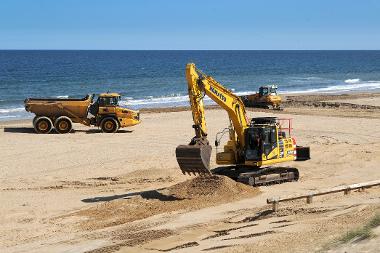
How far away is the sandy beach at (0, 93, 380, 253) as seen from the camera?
46.7 ft

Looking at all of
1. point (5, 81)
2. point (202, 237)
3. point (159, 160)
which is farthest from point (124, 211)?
point (5, 81)

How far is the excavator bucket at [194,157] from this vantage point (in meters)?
18.3

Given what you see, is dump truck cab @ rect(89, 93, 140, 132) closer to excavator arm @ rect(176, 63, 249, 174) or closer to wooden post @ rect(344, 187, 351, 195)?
excavator arm @ rect(176, 63, 249, 174)

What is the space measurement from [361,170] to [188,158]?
8370 millimetres

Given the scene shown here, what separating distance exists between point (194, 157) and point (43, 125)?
17096 millimetres

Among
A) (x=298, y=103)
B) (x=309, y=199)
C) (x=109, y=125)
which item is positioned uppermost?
(x=298, y=103)

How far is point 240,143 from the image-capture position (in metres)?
20.7

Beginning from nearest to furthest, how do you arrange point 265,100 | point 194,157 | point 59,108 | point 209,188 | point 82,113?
point 194,157 < point 209,188 < point 59,108 < point 82,113 < point 265,100

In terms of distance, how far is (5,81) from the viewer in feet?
261

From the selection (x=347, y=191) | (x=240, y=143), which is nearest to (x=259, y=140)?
(x=240, y=143)

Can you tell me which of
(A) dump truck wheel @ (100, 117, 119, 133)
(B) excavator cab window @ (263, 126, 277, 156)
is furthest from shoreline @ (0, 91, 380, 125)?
(B) excavator cab window @ (263, 126, 277, 156)

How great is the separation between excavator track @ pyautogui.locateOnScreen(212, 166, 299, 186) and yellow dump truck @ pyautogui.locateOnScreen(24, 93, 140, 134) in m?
13.4

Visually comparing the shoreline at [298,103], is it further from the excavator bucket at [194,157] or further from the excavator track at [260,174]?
the excavator bucket at [194,157]

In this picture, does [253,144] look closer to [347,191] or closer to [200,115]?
[200,115]
